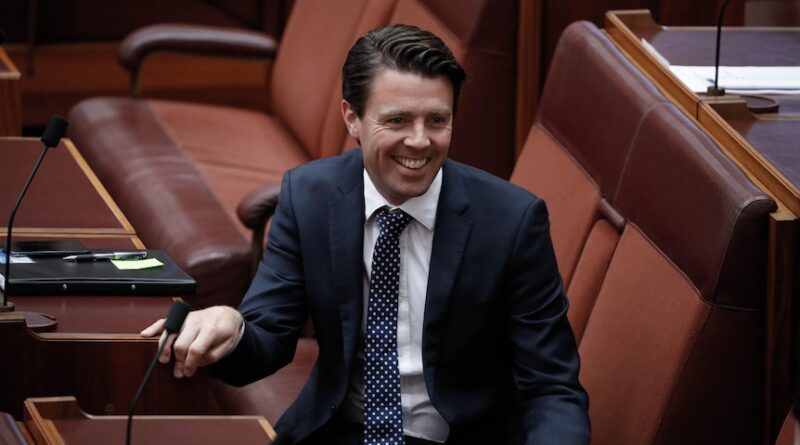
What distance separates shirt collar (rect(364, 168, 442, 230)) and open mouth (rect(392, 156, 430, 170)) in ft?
0.21

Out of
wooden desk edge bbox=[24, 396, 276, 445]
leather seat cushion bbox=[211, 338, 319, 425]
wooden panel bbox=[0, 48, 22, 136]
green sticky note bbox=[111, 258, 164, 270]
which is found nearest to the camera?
wooden desk edge bbox=[24, 396, 276, 445]

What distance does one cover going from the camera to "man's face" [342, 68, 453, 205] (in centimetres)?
148

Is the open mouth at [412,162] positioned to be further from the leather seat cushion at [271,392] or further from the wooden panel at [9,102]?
the wooden panel at [9,102]

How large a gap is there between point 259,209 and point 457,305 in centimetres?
76

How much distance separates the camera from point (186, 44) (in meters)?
3.12

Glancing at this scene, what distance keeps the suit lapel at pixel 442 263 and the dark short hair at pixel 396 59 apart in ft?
0.37

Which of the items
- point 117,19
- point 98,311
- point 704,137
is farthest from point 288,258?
point 117,19

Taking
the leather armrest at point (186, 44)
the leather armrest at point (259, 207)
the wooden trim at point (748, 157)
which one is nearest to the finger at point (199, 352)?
the wooden trim at point (748, 157)

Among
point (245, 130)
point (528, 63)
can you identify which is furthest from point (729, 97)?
point (245, 130)

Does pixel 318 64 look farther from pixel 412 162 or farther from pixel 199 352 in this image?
pixel 199 352

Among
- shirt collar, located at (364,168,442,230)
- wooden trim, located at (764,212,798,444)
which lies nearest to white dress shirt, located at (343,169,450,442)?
shirt collar, located at (364,168,442,230)

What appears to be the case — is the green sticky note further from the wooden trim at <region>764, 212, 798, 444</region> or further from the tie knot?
the wooden trim at <region>764, 212, 798, 444</region>

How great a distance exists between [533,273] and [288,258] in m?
0.27

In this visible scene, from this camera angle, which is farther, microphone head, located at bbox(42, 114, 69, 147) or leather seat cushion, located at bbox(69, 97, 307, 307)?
leather seat cushion, located at bbox(69, 97, 307, 307)
